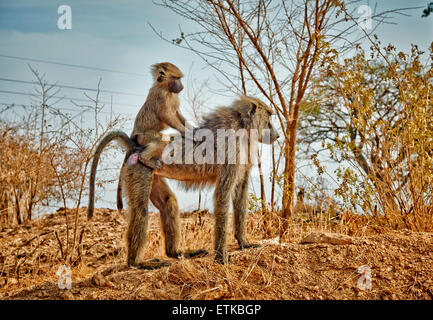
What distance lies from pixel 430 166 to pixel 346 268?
87.5 inches

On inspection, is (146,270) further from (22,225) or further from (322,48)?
(22,225)

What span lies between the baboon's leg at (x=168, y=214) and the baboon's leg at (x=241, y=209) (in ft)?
1.52

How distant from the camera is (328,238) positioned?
170 inches

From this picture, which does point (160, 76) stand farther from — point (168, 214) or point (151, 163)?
point (168, 214)

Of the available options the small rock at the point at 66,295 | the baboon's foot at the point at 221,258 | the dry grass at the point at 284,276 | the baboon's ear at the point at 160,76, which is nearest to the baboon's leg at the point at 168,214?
the dry grass at the point at 284,276

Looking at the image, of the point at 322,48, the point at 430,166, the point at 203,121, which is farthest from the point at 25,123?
the point at 430,166

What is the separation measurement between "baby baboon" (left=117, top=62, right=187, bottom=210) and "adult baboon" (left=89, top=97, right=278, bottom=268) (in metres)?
0.21

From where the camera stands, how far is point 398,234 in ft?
15.2

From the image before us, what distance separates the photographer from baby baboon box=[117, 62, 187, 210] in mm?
4344

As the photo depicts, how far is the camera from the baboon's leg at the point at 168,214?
4.46 meters

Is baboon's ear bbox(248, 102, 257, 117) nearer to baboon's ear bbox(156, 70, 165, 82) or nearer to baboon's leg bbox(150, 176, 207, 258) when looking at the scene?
baboon's leg bbox(150, 176, 207, 258)

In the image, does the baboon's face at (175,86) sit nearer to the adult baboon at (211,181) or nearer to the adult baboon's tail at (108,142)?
the adult baboon at (211,181)

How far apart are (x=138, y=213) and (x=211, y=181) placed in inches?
32.6

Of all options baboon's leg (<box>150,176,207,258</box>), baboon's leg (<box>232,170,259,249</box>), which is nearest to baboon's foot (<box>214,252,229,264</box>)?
baboon's leg (<box>232,170,259,249</box>)
